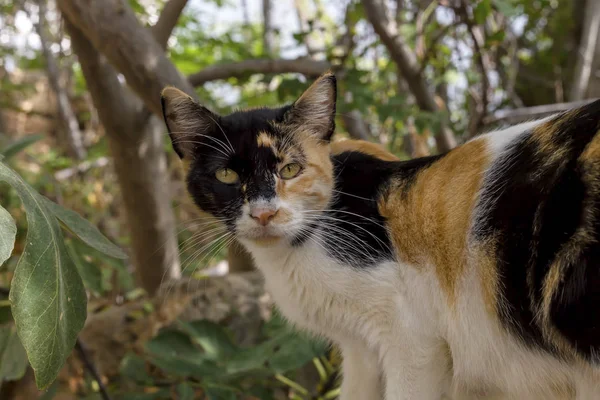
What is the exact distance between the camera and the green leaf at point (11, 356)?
176 cm

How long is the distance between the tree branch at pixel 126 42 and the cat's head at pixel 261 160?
1.63 ft

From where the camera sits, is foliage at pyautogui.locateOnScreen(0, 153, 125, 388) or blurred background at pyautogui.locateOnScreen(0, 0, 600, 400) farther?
blurred background at pyautogui.locateOnScreen(0, 0, 600, 400)

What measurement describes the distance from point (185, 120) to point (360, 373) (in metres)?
0.97

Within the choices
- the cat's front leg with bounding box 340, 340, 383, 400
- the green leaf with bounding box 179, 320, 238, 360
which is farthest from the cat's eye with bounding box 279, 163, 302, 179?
the green leaf with bounding box 179, 320, 238, 360

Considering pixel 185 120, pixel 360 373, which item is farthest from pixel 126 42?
pixel 360 373

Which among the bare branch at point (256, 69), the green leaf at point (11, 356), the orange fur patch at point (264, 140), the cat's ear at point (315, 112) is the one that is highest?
the bare branch at point (256, 69)

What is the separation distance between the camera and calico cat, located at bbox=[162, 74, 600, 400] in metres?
1.32

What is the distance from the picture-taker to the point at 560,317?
1.30 meters

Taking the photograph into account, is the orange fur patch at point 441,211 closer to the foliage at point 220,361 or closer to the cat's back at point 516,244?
the cat's back at point 516,244

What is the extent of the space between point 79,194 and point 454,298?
13.2ft

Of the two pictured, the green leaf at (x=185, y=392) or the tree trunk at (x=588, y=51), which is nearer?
the green leaf at (x=185, y=392)

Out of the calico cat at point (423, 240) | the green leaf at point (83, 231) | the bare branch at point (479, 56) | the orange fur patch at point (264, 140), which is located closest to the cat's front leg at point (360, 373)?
the calico cat at point (423, 240)

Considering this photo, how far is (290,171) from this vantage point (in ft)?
5.84

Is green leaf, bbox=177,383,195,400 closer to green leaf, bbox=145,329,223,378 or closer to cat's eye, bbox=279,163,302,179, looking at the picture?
green leaf, bbox=145,329,223,378
